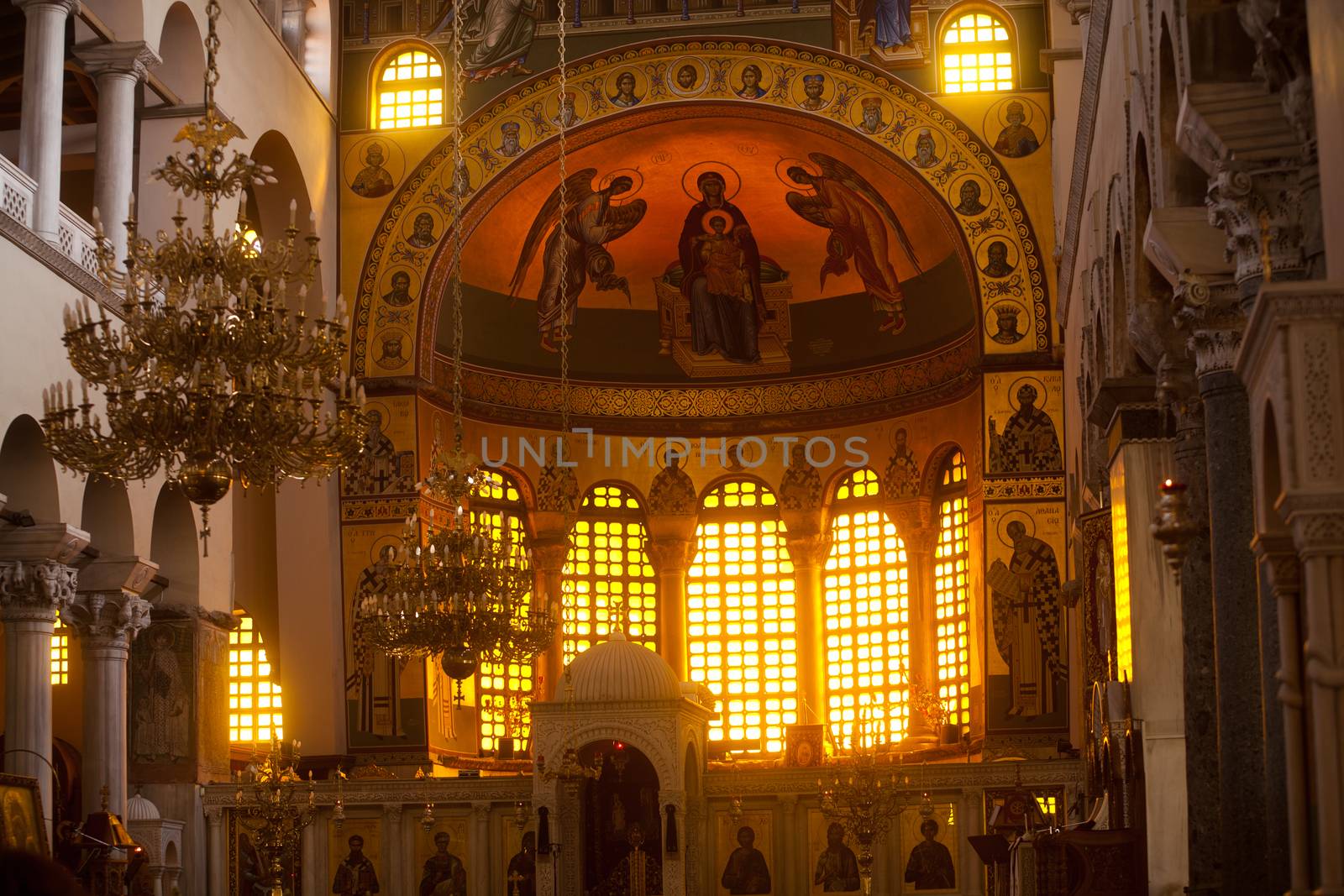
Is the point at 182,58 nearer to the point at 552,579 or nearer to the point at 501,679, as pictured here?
the point at 552,579

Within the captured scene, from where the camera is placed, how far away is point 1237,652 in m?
8.88

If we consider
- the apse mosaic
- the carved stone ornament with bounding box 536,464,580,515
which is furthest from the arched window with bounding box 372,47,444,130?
the carved stone ornament with bounding box 536,464,580,515

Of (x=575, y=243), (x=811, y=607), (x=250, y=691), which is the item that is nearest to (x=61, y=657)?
(x=250, y=691)

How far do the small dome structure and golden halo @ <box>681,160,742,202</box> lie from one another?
33.0 ft

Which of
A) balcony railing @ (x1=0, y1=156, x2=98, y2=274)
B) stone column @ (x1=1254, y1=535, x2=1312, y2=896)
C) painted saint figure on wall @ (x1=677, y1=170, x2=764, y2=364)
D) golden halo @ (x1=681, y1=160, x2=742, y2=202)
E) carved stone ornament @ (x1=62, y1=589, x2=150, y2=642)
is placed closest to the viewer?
stone column @ (x1=1254, y1=535, x2=1312, y2=896)

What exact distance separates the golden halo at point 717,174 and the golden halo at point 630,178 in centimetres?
56

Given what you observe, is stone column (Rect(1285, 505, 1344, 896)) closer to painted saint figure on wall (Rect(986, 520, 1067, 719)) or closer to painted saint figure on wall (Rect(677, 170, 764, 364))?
painted saint figure on wall (Rect(986, 520, 1067, 719))

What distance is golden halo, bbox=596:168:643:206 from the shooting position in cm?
2348

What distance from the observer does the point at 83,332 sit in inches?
442

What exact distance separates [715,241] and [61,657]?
9.45 metres

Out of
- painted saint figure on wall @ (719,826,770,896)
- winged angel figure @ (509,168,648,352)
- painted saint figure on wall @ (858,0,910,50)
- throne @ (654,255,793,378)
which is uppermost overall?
painted saint figure on wall @ (858,0,910,50)

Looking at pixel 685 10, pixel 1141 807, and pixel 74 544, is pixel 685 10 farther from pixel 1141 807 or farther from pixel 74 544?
pixel 1141 807

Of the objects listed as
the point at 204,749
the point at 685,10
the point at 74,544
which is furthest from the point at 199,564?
the point at 685,10

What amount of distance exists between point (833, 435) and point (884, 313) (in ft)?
5.75
